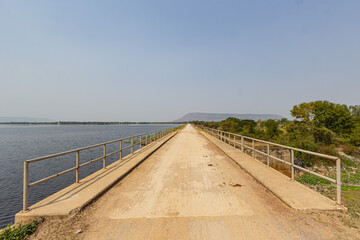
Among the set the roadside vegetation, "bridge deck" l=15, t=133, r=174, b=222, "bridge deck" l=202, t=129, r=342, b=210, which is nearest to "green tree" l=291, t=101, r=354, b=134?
the roadside vegetation

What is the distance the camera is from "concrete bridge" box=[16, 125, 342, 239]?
337cm

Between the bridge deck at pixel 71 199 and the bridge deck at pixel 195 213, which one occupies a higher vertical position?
the bridge deck at pixel 71 199

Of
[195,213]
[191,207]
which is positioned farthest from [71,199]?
[195,213]

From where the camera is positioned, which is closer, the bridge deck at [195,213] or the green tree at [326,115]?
the bridge deck at [195,213]

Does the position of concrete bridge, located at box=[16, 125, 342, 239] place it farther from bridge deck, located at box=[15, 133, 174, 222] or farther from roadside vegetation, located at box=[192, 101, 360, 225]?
roadside vegetation, located at box=[192, 101, 360, 225]

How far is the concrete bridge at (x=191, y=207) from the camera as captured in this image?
3.37 metres

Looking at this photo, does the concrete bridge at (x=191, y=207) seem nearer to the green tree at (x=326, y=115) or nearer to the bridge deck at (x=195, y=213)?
the bridge deck at (x=195, y=213)

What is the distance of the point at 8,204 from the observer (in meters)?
10.8

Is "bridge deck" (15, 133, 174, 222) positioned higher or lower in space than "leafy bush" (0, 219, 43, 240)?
higher

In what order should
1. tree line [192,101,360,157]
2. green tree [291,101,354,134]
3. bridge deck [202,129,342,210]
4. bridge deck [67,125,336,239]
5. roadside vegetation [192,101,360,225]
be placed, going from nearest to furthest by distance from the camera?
bridge deck [67,125,336,239] < bridge deck [202,129,342,210] < roadside vegetation [192,101,360,225] < tree line [192,101,360,157] < green tree [291,101,354,134]

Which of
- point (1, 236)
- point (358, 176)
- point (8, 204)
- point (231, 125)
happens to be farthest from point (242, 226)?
point (231, 125)

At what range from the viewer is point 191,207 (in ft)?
14.2

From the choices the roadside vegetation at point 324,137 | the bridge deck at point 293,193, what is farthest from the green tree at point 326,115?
the bridge deck at point 293,193

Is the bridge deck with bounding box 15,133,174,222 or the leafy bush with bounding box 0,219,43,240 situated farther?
the bridge deck with bounding box 15,133,174,222
